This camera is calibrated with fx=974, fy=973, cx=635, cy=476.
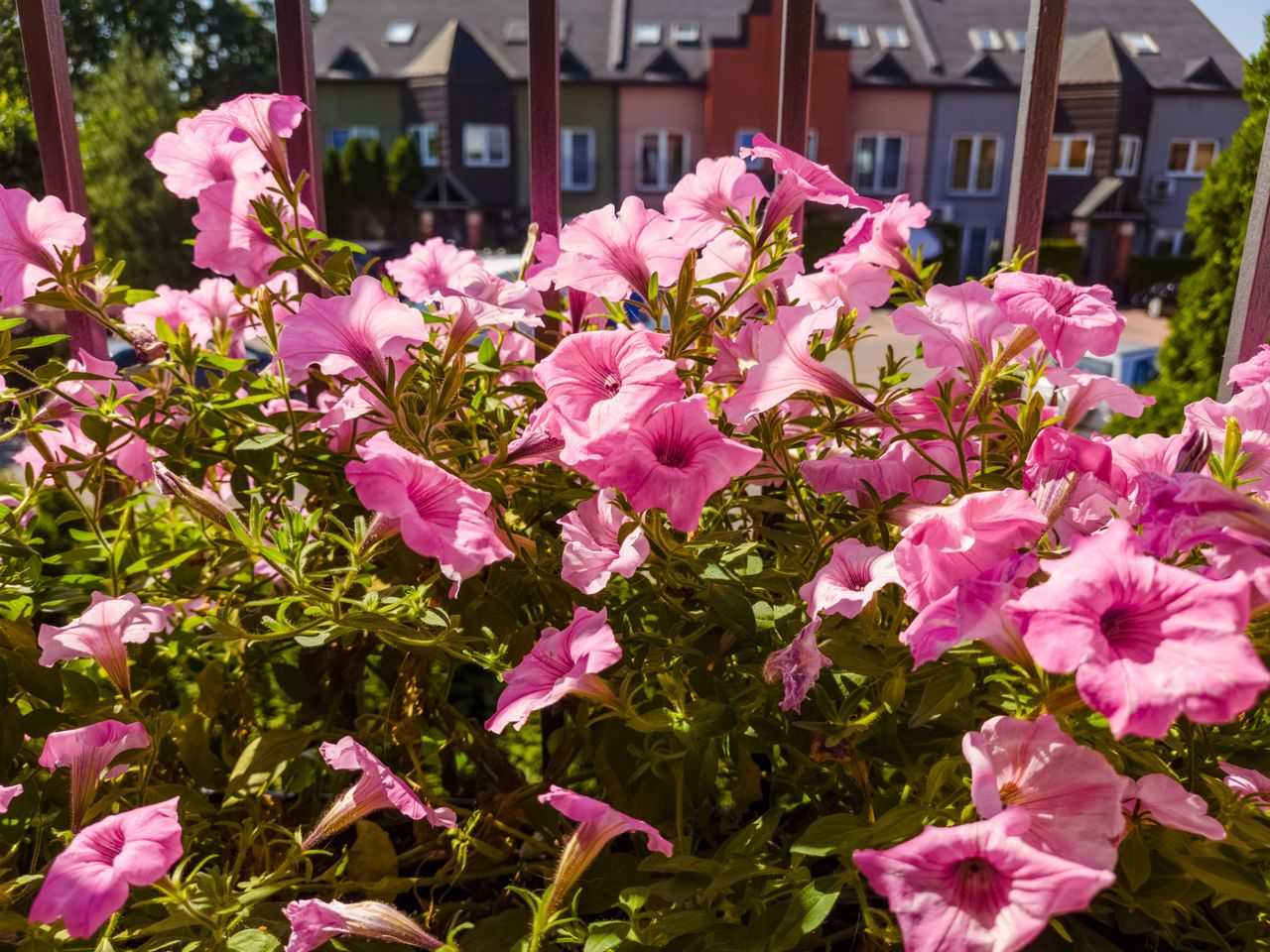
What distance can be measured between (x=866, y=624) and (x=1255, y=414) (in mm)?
330

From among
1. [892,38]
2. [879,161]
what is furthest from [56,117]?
[892,38]

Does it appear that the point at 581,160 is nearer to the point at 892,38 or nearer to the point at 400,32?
the point at 400,32

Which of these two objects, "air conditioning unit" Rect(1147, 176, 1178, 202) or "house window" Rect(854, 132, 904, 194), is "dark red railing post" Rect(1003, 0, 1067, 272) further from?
"air conditioning unit" Rect(1147, 176, 1178, 202)

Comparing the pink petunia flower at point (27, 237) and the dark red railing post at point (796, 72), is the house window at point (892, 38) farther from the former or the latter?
the pink petunia flower at point (27, 237)

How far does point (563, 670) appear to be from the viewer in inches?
27.0

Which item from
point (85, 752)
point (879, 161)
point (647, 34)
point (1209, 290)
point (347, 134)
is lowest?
point (879, 161)

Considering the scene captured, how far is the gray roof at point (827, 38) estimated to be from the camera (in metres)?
22.3

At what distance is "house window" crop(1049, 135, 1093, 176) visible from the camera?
2245 cm

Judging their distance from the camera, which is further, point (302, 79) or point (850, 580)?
point (302, 79)

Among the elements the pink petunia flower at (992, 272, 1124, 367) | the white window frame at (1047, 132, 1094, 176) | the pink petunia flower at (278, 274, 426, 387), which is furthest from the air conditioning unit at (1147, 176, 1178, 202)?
the pink petunia flower at (278, 274, 426, 387)

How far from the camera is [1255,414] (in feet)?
2.36

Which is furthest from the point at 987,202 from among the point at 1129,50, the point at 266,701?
the point at 266,701

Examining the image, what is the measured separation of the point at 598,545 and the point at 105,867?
37cm

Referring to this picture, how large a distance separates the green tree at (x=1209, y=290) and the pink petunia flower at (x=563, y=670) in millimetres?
3201
